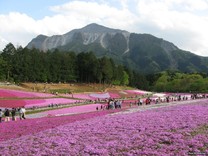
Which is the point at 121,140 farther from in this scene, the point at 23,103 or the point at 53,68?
the point at 53,68

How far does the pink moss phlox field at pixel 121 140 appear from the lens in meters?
18.0

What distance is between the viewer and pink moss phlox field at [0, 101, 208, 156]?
18.0 m

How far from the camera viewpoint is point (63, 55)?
142375 mm

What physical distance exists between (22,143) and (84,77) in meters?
129

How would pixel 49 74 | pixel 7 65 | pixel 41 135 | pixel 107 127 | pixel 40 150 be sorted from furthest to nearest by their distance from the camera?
1. pixel 49 74
2. pixel 7 65
3. pixel 107 127
4. pixel 41 135
5. pixel 40 150

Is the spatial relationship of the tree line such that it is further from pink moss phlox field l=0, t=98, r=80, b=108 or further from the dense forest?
pink moss phlox field l=0, t=98, r=80, b=108

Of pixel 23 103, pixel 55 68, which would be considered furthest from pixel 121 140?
pixel 55 68

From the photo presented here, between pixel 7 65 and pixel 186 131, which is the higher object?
pixel 7 65

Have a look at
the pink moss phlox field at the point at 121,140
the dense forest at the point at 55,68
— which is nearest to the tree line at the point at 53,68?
the dense forest at the point at 55,68

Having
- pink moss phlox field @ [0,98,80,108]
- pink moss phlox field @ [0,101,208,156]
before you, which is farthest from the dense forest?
pink moss phlox field @ [0,101,208,156]

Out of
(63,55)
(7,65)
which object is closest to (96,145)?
(7,65)

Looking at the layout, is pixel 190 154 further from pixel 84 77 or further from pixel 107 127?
pixel 84 77

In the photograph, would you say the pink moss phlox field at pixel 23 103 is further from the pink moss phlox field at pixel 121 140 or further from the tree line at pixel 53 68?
the tree line at pixel 53 68

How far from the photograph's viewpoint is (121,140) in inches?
813
